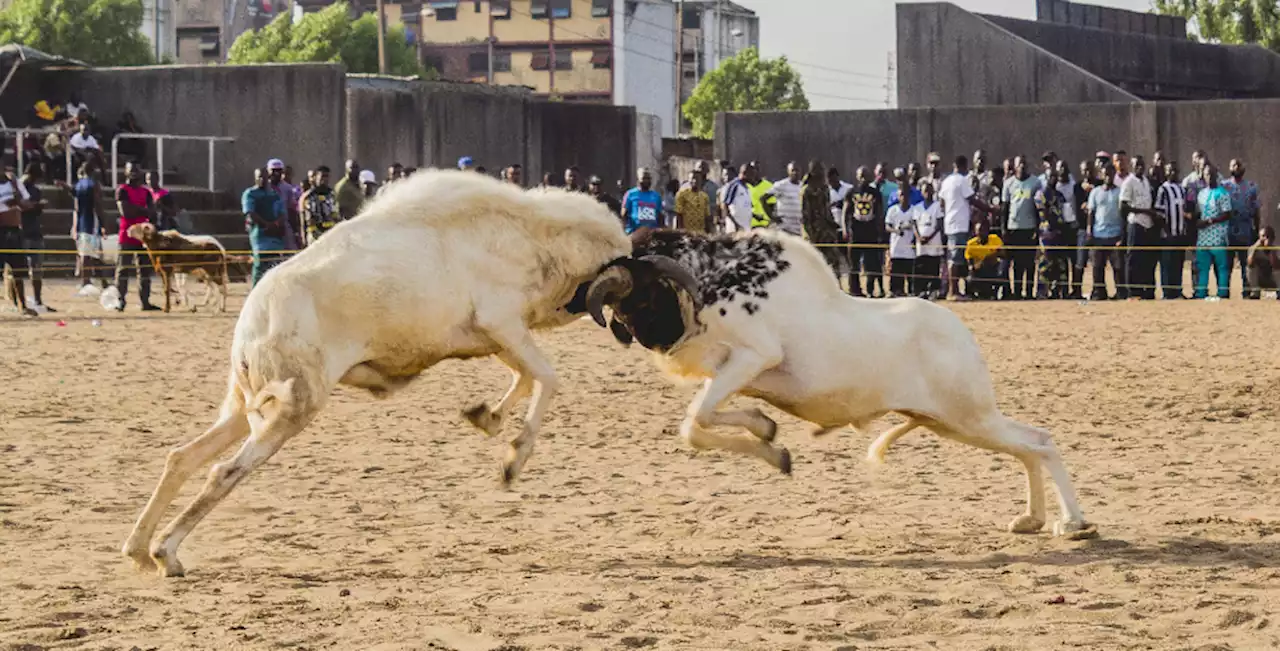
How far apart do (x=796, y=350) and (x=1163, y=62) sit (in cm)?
4336

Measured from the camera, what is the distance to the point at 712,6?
12875 centimetres

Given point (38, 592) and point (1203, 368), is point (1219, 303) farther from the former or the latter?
point (38, 592)

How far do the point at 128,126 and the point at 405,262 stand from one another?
28.6 metres

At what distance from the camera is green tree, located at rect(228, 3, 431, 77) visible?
9206 cm

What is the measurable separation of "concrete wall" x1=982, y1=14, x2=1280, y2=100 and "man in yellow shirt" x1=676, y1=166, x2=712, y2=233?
22748 millimetres

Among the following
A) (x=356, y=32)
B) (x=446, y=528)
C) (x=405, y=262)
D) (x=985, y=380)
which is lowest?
(x=446, y=528)

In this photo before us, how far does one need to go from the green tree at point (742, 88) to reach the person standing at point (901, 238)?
7461 centimetres

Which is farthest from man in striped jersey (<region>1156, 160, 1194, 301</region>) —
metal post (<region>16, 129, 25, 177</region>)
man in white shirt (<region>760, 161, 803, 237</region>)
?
metal post (<region>16, 129, 25, 177</region>)

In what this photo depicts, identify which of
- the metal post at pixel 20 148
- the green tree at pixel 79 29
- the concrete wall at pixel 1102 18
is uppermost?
the green tree at pixel 79 29

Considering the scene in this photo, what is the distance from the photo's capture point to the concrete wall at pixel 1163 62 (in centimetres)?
4772

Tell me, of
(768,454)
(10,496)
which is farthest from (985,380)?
(10,496)

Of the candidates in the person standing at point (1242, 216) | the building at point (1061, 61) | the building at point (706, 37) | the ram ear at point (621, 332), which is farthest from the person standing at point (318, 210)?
the building at point (706, 37)

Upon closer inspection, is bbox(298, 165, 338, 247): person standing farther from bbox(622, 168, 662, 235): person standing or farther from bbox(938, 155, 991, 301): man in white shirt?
bbox(938, 155, 991, 301): man in white shirt

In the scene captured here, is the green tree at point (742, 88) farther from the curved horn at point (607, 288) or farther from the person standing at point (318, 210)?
the curved horn at point (607, 288)
